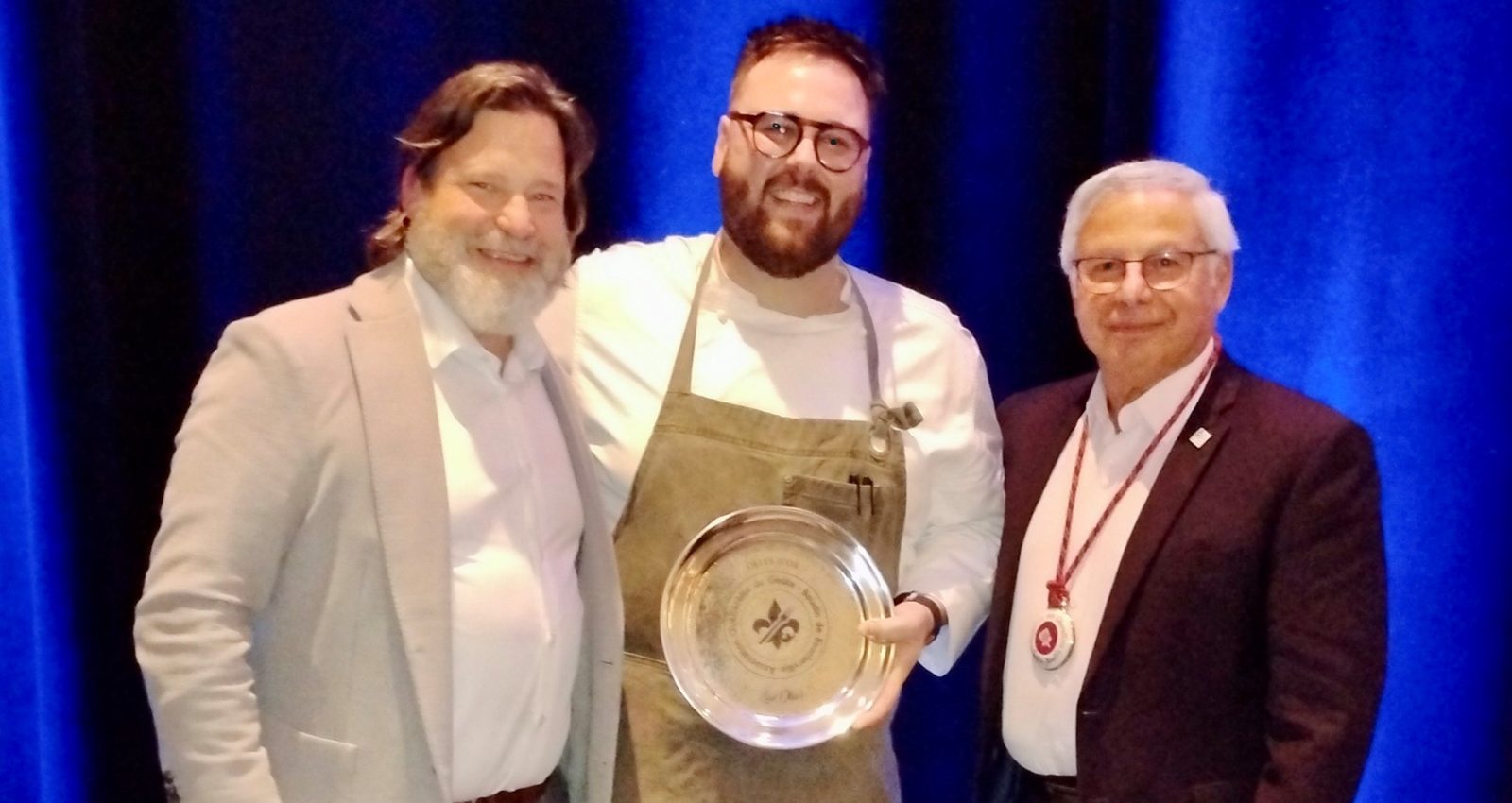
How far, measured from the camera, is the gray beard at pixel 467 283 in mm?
1443

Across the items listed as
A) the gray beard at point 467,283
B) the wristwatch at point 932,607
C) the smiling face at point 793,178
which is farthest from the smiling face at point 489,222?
the wristwatch at point 932,607

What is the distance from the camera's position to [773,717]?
1.65 metres

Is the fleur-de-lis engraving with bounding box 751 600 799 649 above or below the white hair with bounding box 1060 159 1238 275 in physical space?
below

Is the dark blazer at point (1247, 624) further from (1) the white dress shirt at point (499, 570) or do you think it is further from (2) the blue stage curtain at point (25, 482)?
(2) the blue stage curtain at point (25, 482)

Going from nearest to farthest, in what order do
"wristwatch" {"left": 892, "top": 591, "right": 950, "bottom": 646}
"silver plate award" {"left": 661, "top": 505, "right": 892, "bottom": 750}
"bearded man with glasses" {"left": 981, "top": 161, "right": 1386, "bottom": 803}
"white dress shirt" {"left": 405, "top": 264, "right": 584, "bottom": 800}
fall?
"white dress shirt" {"left": 405, "top": 264, "right": 584, "bottom": 800} → "bearded man with glasses" {"left": 981, "top": 161, "right": 1386, "bottom": 803} → "silver plate award" {"left": 661, "top": 505, "right": 892, "bottom": 750} → "wristwatch" {"left": 892, "top": 591, "right": 950, "bottom": 646}

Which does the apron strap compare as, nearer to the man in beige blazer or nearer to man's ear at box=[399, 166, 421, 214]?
the man in beige blazer

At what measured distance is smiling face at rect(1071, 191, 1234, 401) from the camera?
1.69 metres

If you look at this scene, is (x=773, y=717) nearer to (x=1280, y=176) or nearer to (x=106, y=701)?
(x=106, y=701)

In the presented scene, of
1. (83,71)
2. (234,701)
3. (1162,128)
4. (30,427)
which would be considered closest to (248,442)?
(234,701)

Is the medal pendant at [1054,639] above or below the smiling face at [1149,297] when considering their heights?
below

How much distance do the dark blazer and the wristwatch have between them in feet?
0.82

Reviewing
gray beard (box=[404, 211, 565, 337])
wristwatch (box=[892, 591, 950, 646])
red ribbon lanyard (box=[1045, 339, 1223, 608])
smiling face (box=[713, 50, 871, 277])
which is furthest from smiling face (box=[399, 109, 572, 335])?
red ribbon lanyard (box=[1045, 339, 1223, 608])

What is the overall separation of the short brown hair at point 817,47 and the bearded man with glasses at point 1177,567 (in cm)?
38

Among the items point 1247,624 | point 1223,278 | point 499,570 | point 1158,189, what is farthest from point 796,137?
point 1247,624
